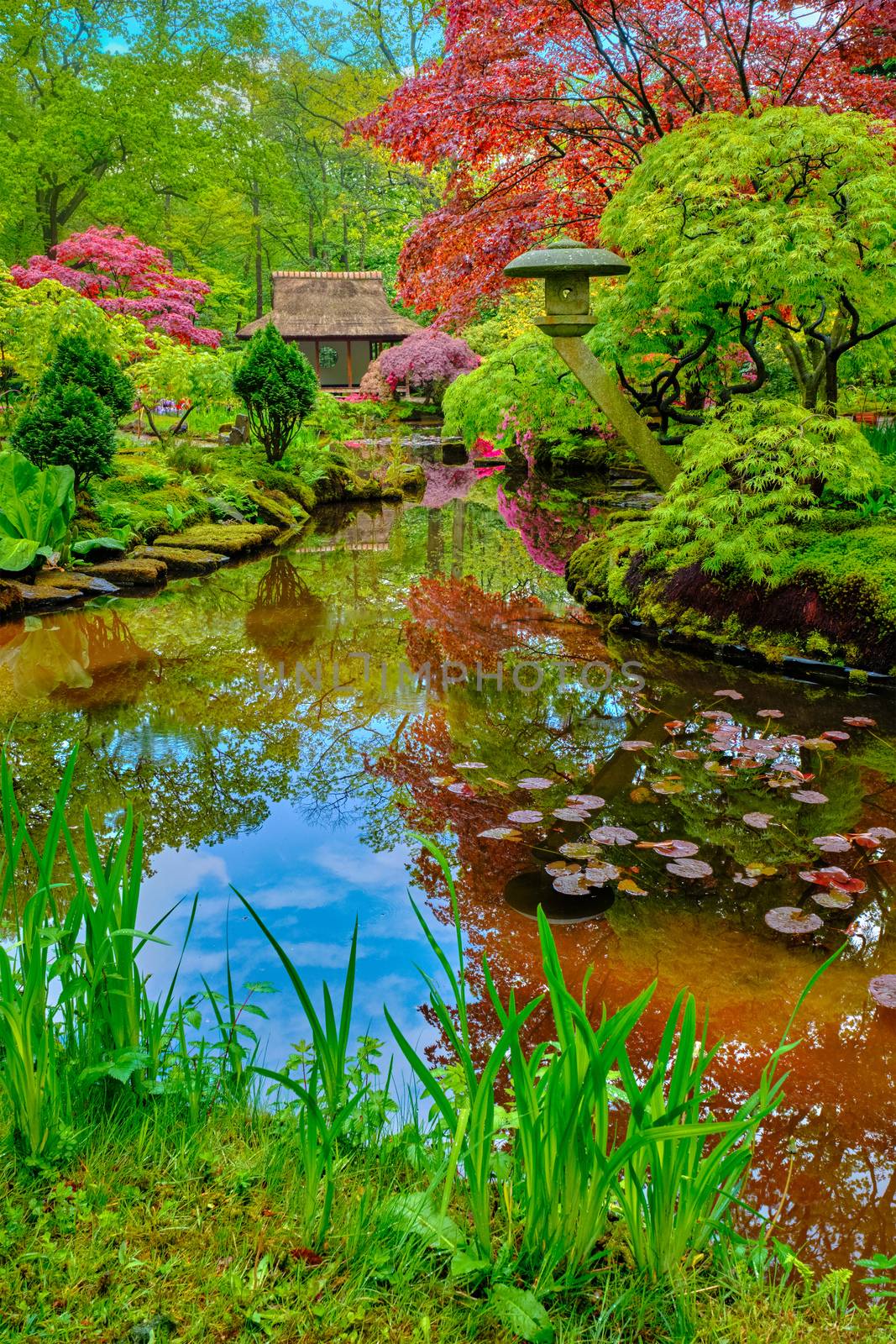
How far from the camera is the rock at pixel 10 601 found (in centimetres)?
639

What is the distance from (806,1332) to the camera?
144 centimetres

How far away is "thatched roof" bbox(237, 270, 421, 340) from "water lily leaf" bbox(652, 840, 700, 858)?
23.1 metres

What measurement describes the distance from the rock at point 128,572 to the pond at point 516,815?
0.80 metres

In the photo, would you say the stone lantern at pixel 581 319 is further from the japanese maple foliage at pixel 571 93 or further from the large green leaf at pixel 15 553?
the large green leaf at pixel 15 553

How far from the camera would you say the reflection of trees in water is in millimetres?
5879

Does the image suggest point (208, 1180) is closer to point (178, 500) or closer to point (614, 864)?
point (614, 864)

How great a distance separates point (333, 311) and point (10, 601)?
68.1 ft

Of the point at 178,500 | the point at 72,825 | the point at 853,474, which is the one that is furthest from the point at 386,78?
the point at 72,825

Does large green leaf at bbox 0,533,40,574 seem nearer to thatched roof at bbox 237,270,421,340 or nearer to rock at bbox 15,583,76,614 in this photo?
rock at bbox 15,583,76,614

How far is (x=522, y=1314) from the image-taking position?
1.38m

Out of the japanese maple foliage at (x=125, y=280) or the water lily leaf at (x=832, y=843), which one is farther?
the japanese maple foliage at (x=125, y=280)

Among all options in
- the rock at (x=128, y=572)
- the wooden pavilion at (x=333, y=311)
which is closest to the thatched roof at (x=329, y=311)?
the wooden pavilion at (x=333, y=311)

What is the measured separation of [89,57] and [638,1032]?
23.7 metres

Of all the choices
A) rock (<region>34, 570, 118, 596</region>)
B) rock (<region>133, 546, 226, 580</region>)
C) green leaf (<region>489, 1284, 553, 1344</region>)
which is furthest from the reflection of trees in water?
green leaf (<region>489, 1284, 553, 1344</region>)
